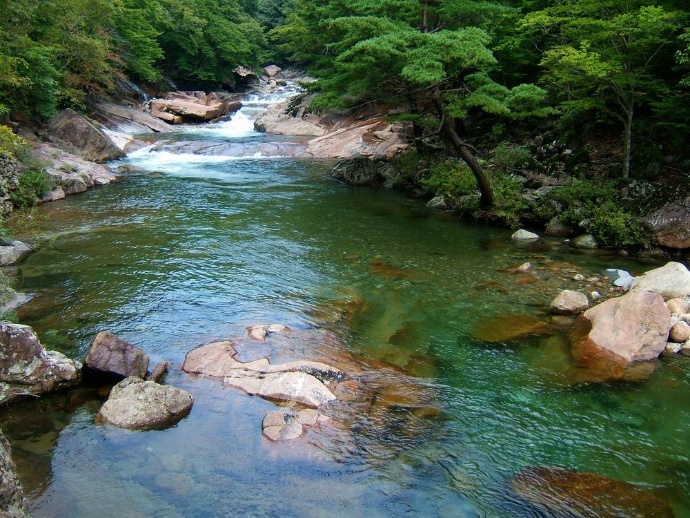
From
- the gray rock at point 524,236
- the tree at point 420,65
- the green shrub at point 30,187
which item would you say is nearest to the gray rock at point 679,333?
the gray rock at point 524,236

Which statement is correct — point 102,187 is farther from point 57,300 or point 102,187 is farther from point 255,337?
point 255,337

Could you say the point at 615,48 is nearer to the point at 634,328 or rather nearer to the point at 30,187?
the point at 634,328

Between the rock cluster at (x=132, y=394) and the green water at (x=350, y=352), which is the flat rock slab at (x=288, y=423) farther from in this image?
the rock cluster at (x=132, y=394)

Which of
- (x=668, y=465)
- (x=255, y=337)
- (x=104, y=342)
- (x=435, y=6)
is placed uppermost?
(x=435, y=6)

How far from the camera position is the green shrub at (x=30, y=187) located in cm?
1494

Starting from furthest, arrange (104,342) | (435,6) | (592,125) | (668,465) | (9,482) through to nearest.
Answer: (592,125), (435,6), (104,342), (668,465), (9,482)

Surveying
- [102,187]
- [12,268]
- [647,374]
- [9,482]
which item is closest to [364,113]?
[102,187]

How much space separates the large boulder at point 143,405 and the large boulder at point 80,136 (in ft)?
59.4

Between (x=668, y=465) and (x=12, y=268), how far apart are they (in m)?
11.7

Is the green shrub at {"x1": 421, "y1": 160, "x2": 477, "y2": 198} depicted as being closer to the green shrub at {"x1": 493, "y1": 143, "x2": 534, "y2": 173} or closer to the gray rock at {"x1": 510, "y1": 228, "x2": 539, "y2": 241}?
the green shrub at {"x1": 493, "y1": 143, "x2": 534, "y2": 173}

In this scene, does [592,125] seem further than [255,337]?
Yes

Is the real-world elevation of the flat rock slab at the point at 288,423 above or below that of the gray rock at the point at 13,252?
below

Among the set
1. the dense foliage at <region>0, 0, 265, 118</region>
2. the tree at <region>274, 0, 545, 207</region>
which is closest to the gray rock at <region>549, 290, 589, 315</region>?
the tree at <region>274, 0, 545, 207</region>

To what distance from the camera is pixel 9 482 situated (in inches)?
137
